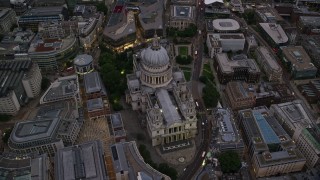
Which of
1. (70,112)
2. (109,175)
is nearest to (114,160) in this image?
(109,175)

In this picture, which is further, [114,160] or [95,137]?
[95,137]

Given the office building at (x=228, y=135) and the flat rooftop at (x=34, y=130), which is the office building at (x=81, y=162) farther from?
the office building at (x=228, y=135)

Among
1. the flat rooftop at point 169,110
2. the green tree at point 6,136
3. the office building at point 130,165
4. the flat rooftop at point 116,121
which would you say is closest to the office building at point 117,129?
the flat rooftop at point 116,121

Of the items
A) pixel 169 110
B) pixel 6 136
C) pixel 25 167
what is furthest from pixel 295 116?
pixel 6 136

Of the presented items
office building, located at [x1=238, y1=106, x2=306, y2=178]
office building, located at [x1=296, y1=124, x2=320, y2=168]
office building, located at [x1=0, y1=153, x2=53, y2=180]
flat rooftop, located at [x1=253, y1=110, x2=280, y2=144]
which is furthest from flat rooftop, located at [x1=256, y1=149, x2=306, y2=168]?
office building, located at [x1=0, y1=153, x2=53, y2=180]

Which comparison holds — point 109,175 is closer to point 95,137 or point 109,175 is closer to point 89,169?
point 89,169

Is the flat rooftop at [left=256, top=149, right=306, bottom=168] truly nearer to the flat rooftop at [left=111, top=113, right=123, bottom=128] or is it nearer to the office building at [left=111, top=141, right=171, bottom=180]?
the office building at [left=111, top=141, right=171, bottom=180]
